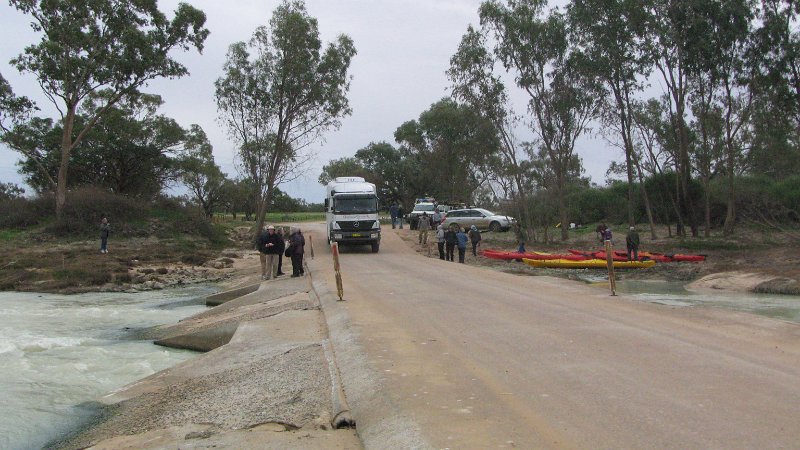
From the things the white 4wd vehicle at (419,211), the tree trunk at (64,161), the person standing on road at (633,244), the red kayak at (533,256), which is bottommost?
the red kayak at (533,256)

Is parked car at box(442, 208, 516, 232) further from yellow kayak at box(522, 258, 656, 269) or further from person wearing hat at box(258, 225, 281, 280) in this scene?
person wearing hat at box(258, 225, 281, 280)

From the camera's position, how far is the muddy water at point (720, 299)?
586 inches

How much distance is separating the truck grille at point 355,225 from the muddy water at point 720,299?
1258 cm

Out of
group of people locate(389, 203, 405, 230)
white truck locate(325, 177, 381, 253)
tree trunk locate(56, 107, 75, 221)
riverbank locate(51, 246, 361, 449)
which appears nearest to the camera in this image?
riverbank locate(51, 246, 361, 449)

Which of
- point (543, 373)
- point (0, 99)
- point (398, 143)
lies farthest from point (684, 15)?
point (398, 143)

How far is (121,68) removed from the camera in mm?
40531

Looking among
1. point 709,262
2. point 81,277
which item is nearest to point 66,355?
point 81,277

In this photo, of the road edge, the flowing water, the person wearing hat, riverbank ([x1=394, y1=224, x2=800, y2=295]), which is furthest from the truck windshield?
the road edge

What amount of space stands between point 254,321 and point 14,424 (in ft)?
17.5

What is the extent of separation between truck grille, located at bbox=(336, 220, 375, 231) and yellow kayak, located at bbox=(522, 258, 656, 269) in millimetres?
8068

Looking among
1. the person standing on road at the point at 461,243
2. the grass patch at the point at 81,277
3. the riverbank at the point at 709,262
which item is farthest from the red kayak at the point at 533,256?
the grass patch at the point at 81,277

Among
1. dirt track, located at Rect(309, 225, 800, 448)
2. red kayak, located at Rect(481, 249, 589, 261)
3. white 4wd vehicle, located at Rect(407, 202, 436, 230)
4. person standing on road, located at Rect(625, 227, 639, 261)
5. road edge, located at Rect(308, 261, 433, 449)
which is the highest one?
white 4wd vehicle, located at Rect(407, 202, 436, 230)

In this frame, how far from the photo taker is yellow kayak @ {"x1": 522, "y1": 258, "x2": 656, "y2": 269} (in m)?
25.1

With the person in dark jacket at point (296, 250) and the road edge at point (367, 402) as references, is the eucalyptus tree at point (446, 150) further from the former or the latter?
the road edge at point (367, 402)
